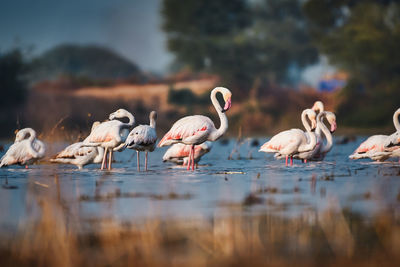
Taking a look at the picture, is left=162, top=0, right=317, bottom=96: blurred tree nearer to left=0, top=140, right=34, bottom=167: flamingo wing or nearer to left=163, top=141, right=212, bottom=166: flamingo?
left=163, top=141, right=212, bottom=166: flamingo

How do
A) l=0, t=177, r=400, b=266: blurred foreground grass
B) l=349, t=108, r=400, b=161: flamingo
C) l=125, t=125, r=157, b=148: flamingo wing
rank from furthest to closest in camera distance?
1. l=349, t=108, r=400, b=161: flamingo
2. l=125, t=125, r=157, b=148: flamingo wing
3. l=0, t=177, r=400, b=266: blurred foreground grass

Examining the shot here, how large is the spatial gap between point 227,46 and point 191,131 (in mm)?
28714

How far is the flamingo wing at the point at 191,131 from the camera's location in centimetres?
1198

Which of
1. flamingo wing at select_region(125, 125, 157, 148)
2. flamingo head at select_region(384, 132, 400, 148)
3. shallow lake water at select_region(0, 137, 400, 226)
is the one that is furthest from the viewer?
flamingo head at select_region(384, 132, 400, 148)

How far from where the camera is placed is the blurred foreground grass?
4.65 metres

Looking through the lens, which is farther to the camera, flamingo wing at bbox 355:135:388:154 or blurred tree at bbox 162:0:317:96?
blurred tree at bbox 162:0:317:96

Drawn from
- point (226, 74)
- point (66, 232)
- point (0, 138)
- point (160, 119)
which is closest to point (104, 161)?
point (66, 232)

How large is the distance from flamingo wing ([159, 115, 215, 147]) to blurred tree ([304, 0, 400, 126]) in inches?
872

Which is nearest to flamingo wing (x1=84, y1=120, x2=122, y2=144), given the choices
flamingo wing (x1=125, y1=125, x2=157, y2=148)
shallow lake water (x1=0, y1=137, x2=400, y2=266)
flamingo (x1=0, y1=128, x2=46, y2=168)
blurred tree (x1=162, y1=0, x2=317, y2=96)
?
flamingo wing (x1=125, y1=125, x2=157, y2=148)

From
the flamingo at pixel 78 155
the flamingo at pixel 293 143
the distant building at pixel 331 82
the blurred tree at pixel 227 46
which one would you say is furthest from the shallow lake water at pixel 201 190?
the distant building at pixel 331 82

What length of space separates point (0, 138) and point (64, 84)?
23.1 ft

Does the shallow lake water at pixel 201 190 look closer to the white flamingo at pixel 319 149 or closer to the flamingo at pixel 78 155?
the flamingo at pixel 78 155

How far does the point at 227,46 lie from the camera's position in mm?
40281

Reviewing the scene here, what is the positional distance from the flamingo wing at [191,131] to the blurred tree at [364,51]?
22.2m
